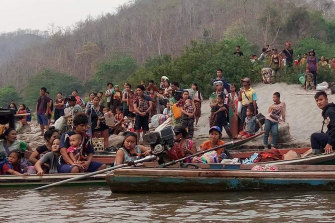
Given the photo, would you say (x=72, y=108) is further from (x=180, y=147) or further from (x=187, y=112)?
(x=180, y=147)

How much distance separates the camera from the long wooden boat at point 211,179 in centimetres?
859

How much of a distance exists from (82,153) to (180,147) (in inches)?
58.4

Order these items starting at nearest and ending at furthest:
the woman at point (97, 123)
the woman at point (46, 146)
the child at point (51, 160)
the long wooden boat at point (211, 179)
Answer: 1. the long wooden boat at point (211, 179)
2. the child at point (51, 160)
3. the woman at point (46, 146)
4. the woman at point (97, 123)

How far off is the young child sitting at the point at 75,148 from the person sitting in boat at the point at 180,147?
1.34m

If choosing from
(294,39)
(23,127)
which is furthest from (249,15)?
(23,127)

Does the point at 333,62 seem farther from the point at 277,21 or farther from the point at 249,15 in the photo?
the point at 249,15

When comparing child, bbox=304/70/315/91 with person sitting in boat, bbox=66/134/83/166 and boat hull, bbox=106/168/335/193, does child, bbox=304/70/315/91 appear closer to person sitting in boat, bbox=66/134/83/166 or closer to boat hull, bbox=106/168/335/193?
person sitting in boat, bbox=66/134/83/166

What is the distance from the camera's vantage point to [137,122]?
1547 cm

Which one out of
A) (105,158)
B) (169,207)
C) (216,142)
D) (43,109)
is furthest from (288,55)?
(169,207)

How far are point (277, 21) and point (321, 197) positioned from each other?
3869 centimetres

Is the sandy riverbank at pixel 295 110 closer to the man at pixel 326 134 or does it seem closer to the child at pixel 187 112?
the child at pixel 187 112

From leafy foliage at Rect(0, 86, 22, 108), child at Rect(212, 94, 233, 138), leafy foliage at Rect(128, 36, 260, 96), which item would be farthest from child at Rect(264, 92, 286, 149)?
leafy foliage at Rect(0, 86, 22, 108)

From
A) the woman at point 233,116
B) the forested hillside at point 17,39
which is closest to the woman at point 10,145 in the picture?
the woman at point 233,116

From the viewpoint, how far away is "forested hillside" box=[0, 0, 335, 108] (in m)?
46.8
